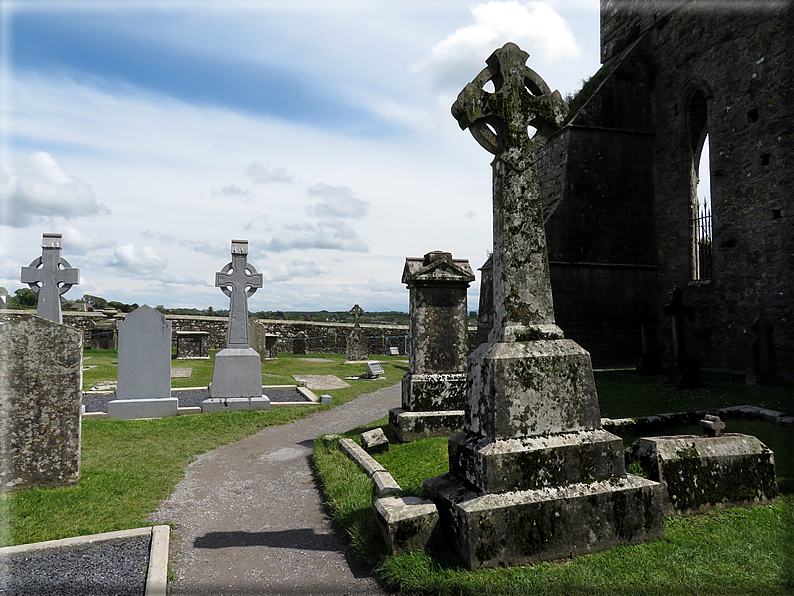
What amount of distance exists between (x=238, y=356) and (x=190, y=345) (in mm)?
9819

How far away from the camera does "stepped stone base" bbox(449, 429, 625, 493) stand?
289 centimetres

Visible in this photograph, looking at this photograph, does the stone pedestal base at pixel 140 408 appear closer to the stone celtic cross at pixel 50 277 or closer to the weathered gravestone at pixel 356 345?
the stone celtic cross at pixel 50 277

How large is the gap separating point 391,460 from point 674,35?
16093 millimetres

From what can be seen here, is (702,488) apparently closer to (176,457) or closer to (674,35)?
(176,457)

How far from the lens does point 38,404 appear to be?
14.4ft

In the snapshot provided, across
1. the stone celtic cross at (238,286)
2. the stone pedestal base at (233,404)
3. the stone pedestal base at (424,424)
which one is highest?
the stone celtic cross at (238,286)

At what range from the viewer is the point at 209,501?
179 inches

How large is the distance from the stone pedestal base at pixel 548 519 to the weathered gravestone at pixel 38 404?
371cm

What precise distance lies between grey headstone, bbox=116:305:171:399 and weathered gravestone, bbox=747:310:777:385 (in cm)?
1208

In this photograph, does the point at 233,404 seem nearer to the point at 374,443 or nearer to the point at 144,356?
the point at 144,356

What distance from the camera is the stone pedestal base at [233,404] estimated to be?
352 inches

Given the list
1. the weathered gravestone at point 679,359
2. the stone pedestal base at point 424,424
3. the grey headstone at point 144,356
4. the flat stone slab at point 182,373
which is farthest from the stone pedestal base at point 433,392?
the flat stone slab at point 182,373

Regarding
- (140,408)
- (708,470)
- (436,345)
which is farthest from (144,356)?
(708,470)

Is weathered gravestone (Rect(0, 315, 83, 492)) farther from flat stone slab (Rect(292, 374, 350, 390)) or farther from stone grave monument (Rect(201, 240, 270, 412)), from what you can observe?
flat stone slab (Rect(292, 374, 350, 390))
